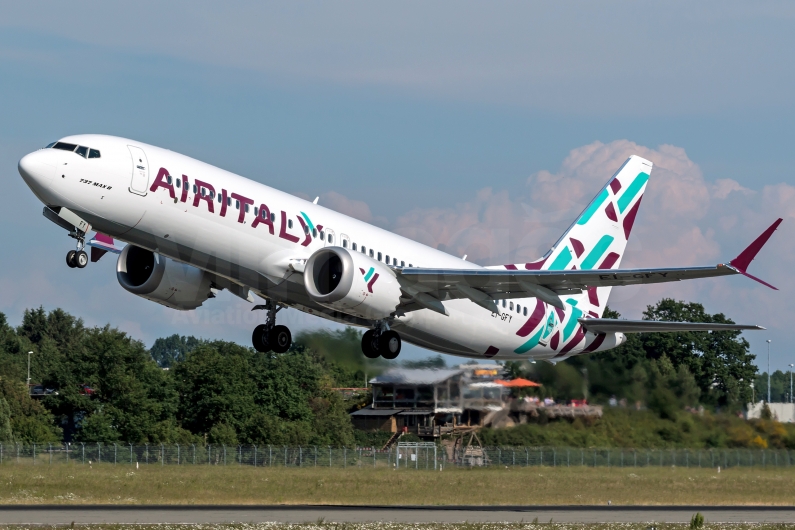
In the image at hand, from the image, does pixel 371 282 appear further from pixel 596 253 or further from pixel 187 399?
pixel 187 399

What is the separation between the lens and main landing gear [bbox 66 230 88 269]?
94.7ft

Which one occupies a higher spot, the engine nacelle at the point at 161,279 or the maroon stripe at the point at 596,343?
the engine nacelle at the point at 161,279

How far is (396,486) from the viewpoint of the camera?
47000mm

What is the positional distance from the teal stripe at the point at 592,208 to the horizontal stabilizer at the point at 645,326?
5.24 meters

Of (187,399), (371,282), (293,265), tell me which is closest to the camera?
(293,265)

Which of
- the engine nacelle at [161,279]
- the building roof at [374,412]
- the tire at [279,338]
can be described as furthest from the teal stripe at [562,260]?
the engine nacelle at [161,279]

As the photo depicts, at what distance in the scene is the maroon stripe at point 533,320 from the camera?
3884 centimetres

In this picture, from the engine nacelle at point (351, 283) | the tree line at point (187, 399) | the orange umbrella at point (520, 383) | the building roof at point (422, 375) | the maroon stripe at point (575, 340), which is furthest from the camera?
the tree line at point (187, 399)

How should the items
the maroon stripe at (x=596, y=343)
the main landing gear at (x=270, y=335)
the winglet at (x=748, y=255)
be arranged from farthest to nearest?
the maroon stripe at (x=596, y=343)
the main landing gear at (x=270, y=335)
the winglet at (x=748, y=255)

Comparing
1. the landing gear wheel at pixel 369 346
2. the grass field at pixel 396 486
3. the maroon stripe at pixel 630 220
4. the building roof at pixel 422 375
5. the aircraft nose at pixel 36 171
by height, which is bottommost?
the grass field at pixel 396 486

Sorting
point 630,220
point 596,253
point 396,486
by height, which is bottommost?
point 396,486

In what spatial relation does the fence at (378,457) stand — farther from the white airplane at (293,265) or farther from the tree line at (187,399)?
the white airplane at (293,265)

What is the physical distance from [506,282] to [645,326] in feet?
24.4

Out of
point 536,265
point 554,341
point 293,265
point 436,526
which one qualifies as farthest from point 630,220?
point 436,526
